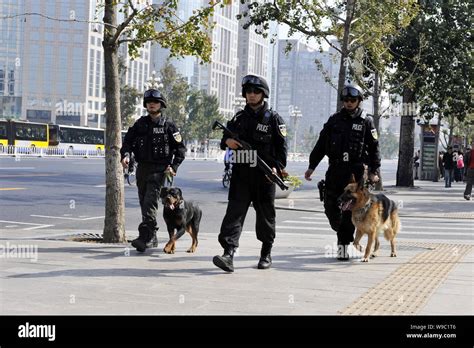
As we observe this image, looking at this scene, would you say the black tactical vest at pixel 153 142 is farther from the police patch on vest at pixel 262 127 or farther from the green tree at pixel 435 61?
the green tree at pixel 435 61

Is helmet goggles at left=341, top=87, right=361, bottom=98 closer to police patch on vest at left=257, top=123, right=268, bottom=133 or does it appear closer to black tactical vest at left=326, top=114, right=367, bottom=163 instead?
black tactical vest at left=326, top=114, right=367, bottom=163

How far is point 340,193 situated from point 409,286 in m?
1.89

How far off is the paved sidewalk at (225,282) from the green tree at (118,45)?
2.01 feet

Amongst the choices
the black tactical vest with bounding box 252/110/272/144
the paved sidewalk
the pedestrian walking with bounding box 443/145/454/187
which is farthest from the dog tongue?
the pedestrian walking with bounding box 443/145/454/187

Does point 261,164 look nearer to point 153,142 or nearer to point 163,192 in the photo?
point 163,192

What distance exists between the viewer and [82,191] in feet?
70.3

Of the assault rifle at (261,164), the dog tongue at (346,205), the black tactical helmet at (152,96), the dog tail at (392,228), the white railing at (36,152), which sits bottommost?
the white railing at (36,152)

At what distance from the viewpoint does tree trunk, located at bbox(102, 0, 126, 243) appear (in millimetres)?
9703

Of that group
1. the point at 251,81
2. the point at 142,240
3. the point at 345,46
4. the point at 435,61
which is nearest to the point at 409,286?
the point at 251,81

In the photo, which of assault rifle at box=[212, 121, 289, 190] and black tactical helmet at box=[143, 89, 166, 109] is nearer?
assault rifle at box=[212, 121, 289, 190]

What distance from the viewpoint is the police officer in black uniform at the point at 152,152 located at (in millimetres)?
8781

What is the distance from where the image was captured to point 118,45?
32.7 feet

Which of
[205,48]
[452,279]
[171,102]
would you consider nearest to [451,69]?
[205,48]

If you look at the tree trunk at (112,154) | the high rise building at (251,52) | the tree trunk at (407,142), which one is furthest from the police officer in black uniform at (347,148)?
the high rise building at (251,52)
